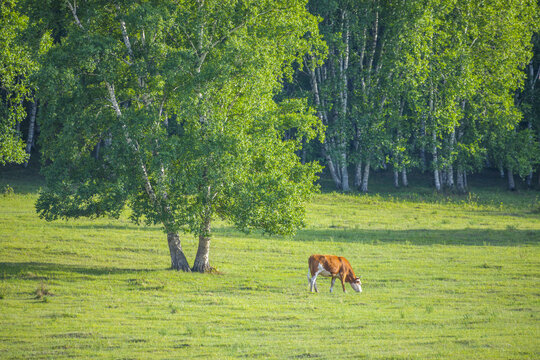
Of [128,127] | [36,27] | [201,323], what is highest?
[36,27]

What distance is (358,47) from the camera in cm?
6078

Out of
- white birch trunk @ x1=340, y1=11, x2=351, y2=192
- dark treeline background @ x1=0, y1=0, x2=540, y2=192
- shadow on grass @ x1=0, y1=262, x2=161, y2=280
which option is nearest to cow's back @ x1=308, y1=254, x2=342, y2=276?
shadow on grass @ x1=0, y1=262, x2=161, y2=280

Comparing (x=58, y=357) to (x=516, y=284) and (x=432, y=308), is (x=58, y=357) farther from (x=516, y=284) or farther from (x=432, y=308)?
(x=516, y=284)

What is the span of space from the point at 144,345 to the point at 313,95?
158 ft

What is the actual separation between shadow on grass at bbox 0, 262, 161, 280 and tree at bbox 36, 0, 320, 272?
2.43 meters

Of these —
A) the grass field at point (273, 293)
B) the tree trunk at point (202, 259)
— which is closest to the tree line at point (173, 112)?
the tree trunk at point (202, 259)

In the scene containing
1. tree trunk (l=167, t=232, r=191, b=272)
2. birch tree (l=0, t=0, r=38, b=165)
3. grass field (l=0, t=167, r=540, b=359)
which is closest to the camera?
grass field (l=0, t=167, r=540, b=359)

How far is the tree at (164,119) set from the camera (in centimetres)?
2611

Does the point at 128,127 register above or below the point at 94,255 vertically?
above

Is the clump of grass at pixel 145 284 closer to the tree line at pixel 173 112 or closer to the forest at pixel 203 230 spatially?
the forest at pixel 203 230

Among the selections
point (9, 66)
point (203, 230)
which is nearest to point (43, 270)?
point (203, 230)

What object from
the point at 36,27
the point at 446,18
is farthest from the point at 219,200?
the point at 446,18

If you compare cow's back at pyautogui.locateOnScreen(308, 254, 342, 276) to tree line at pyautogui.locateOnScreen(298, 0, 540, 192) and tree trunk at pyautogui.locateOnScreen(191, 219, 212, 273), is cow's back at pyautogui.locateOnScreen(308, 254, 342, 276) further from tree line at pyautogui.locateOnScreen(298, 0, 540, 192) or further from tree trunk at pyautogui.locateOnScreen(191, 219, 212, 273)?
tree line at pyautogui.locateOnScreen(298, 0, 540, 192)

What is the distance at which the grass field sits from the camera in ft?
55.3
